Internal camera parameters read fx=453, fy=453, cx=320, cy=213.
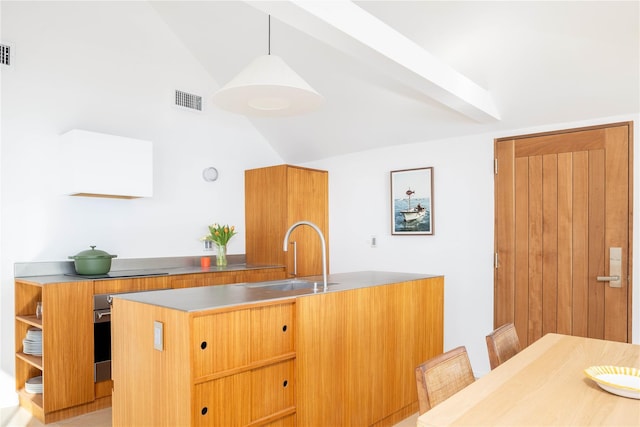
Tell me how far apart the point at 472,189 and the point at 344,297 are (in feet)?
6.30

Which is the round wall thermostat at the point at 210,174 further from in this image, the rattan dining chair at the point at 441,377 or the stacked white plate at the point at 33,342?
the rattan dining chair at the point at 441,377

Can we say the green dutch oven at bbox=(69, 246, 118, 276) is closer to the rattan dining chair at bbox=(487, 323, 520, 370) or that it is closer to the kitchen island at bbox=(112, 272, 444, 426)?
the kitchen island at bbox=(112, 272, 444, 426)

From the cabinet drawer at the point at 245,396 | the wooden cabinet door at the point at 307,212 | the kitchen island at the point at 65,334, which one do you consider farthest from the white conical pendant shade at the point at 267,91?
the wooden cabinet door at the point at 307,212

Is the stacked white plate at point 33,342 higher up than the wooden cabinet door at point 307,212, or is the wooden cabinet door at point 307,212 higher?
the wooden cabinet door at point 307,212

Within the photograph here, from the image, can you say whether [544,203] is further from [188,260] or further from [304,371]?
[188,260]

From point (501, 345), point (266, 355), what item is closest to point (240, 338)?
point (266, 355)

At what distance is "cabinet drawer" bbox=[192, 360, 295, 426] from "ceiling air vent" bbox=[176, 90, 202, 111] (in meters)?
3.16

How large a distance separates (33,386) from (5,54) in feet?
8.23

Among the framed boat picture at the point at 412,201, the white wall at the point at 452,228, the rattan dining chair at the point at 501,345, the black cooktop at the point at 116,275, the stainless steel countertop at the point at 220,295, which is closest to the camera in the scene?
the rattan dining chair at the point at 501,345

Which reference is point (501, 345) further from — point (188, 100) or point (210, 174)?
point (188, 100)

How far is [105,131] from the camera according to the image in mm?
4043

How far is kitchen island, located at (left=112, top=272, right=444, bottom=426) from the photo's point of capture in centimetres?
202

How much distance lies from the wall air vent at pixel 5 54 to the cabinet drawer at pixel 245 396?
10.1 ft

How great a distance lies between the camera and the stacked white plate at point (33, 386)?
3.33m
